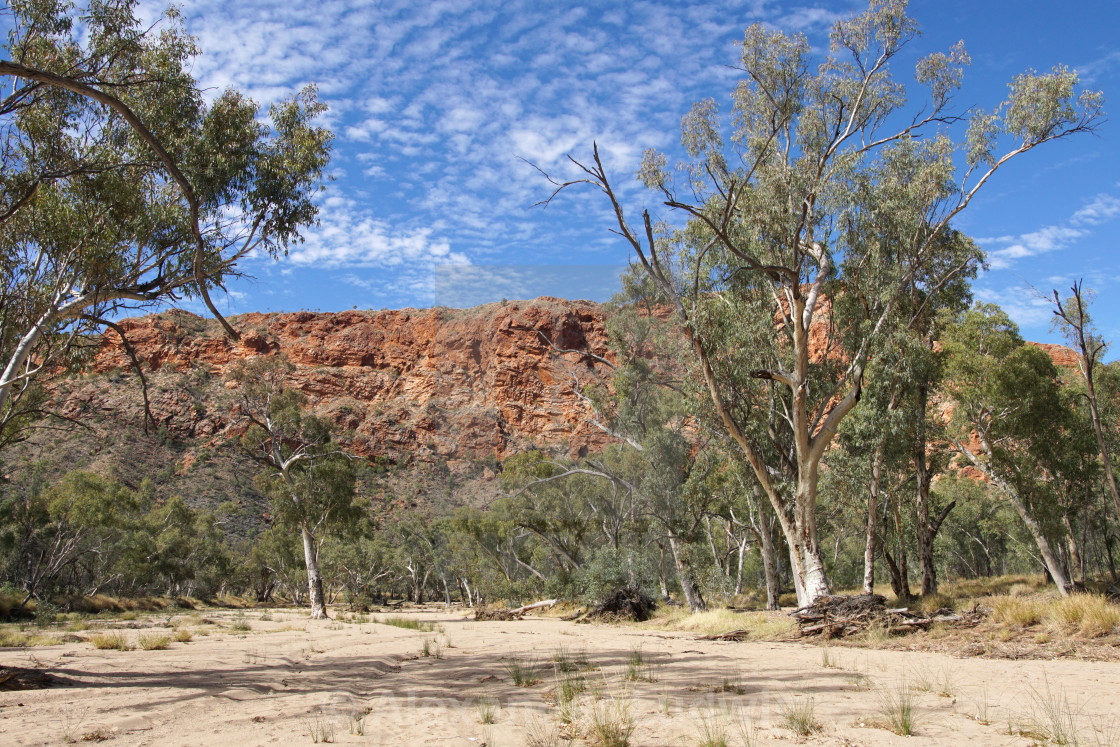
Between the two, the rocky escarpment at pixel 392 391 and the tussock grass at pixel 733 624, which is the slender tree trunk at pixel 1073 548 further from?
the rocky escarpment at pixel 392 391

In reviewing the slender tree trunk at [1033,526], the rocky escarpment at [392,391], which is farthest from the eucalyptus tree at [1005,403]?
the rocky escarpment at [392,391]

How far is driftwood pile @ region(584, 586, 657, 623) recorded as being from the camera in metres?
17.9

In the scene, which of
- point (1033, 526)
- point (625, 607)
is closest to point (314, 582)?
point (625, 607)

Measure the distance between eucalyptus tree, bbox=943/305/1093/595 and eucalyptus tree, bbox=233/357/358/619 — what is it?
1989cm

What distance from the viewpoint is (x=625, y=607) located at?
17969 mm

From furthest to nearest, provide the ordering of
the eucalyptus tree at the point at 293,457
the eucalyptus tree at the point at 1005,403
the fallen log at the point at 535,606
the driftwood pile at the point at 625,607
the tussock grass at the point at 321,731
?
1. the fallen log at the point at 535,606
2. the eucalyptus tree at the point at 293,457
3. the driftwood pile at the point at 625,607
4. the eucalyptus tree at the point at 1005,403
5. the tussock grass at the point at 321,731

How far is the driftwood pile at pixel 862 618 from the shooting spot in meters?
10.9

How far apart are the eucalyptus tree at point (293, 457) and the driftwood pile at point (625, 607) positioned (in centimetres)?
968

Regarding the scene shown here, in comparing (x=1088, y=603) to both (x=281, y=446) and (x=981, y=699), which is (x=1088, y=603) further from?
(x=281, y=446)

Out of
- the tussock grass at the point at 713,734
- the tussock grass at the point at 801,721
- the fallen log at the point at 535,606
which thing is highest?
the tussock grass at the point at 713,734

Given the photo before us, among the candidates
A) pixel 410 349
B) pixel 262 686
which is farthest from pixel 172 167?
pixel 410 349

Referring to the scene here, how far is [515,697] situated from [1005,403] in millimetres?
17577

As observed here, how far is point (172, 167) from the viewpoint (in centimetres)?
414

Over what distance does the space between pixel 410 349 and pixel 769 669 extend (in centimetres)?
10094
